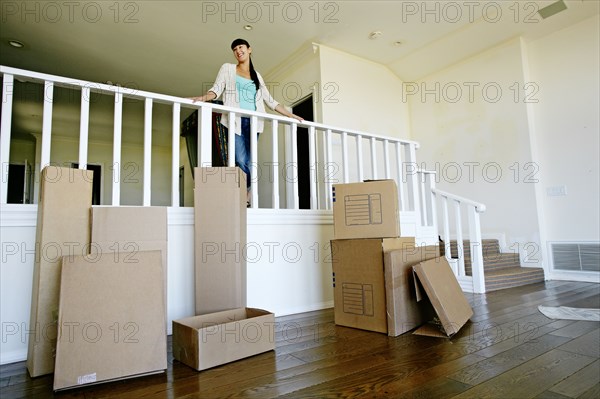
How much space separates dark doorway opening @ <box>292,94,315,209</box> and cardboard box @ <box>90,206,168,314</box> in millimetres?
3054

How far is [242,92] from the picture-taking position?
8.23ft

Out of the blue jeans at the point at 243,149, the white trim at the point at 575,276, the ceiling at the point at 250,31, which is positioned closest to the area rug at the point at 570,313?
the white trim at the point at 575,276

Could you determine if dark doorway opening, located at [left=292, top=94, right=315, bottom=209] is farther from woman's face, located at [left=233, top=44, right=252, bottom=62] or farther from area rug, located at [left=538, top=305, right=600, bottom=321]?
area rug, located at [left=538, top=305, right=600, bottom=321]

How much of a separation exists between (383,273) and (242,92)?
1605mm

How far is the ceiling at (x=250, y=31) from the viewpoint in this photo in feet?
12.1

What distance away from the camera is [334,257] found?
2014 mm

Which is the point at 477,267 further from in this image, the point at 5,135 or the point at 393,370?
the point at 5,135

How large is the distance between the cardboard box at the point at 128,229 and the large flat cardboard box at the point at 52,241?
4 centimetres

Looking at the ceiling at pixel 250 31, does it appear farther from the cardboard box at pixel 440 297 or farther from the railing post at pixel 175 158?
the cardboard box at pixel 440 297

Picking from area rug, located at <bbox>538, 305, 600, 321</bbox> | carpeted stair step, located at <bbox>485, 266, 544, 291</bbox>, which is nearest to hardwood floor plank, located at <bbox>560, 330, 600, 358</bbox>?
area rug, located at <bbox>538, 305, 600, 321</bbox>

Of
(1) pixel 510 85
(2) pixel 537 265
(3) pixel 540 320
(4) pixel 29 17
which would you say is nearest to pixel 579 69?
(1) pixel 510 85

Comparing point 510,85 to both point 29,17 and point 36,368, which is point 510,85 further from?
point 29,17

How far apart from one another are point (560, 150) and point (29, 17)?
5943 mm

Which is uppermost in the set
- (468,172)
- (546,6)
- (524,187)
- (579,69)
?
(546,6)
